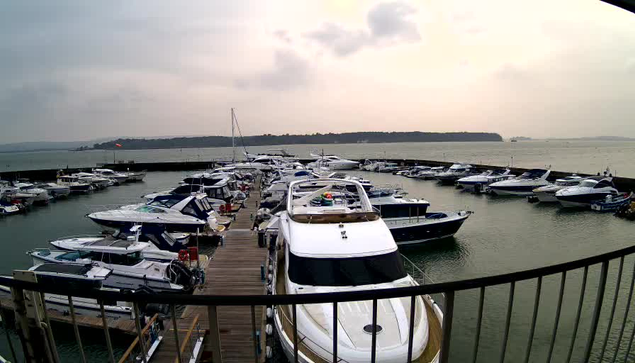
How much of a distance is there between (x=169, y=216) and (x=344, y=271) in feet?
46.2

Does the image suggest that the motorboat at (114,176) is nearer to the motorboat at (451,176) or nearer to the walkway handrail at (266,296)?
the motorboat at (451,176)

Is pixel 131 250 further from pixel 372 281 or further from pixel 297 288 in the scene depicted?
pixel 372 281

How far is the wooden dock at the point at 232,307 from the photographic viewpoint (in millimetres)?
7293

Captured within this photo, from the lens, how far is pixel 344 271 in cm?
703

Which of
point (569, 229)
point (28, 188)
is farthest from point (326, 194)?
point (28, 188)

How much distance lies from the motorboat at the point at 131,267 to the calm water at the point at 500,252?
1.95m

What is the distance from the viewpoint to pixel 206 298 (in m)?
1.78

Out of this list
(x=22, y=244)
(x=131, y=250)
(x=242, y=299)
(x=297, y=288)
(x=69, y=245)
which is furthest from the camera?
(x=22, y=244)

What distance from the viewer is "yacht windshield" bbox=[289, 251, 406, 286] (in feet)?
22.9

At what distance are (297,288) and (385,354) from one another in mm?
2270

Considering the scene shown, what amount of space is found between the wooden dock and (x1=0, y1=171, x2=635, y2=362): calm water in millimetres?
2619

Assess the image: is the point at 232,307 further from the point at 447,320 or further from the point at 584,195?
the point at 584,195

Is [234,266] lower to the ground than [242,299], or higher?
lower

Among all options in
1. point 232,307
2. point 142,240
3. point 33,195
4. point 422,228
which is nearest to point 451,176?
point 422,228
